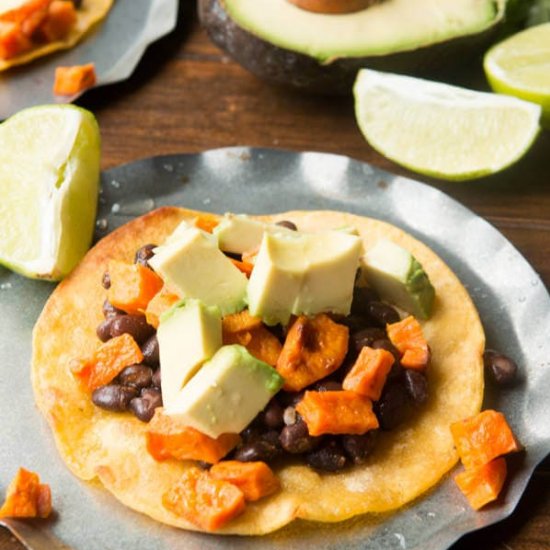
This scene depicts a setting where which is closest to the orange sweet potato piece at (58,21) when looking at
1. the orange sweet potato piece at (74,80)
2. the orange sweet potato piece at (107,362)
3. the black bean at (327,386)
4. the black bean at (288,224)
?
the orange sweet potato piece at (74,80)

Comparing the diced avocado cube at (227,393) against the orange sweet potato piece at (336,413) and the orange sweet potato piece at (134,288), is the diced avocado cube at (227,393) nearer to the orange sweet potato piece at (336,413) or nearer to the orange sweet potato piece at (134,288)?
the orange sweet potato piece at (336,413)

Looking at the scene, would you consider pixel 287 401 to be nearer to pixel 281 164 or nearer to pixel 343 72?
pixel 281 164

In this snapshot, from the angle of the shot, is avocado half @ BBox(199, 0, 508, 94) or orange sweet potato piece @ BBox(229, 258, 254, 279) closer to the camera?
orange sweet potato piece @ BBox(229, 258, 254, 279)

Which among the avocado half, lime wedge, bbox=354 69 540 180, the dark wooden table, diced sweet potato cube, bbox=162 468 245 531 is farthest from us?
the avocado half

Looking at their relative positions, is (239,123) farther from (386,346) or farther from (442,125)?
(386,346)

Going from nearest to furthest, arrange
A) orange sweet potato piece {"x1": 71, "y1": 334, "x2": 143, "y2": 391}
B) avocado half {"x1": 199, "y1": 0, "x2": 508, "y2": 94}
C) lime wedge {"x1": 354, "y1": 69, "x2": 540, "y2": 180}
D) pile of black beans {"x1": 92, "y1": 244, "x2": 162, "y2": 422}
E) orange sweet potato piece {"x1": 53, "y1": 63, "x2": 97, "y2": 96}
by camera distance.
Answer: pile of black beans {"x1": 92, "y1": 244, "x2": 162, "y2": 422}, orange sweet potato piece {"x1": 71, "y1": 334, "x2": 143, "y2": 391}, lime wedge {"x1": 354, "y1": 69, "x2": 540, "y2": 180}, avocado half {"x1": 199, "y1": 0, "x2": 508, "y2": 94}, orange sweet potato piece {"x1": 53, "y1": 63, "x2": 97, "y2": 96}

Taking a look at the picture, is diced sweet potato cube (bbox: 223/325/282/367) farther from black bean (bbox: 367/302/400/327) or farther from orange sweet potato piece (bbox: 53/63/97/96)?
orange sweet potato piece (bbox: 53/63/97/96)

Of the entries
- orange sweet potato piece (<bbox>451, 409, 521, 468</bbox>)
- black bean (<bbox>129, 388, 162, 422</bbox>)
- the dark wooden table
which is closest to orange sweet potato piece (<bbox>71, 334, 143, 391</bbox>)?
black bean (<bbox>129, 388, 162, 422</bbox>)
